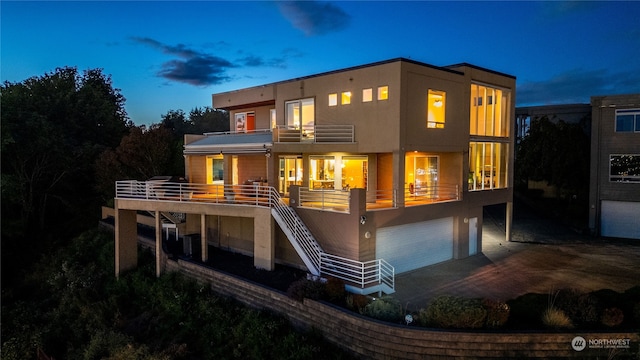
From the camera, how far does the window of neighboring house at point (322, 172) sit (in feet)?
65.2

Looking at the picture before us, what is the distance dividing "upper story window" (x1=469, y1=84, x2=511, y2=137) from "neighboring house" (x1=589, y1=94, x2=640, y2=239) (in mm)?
8396

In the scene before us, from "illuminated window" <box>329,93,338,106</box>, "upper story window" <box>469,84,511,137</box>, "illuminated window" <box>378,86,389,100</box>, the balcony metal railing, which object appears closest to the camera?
"illuminated window" <box>378,86,389,100</box>

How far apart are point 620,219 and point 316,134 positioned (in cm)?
2016

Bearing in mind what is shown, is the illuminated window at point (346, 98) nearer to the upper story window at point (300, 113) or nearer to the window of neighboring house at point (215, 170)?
the upper story window at point (300, 113)

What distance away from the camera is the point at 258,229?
17484 millimetres

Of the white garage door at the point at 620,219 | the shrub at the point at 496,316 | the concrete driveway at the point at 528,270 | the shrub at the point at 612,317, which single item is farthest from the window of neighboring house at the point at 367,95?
the white garage door at the point at 620,219

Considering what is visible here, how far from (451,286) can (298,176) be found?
9.20 m

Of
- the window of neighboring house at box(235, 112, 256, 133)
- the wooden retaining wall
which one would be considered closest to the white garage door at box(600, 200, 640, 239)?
the wooden retaining wall

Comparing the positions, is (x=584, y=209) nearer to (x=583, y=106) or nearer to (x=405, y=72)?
(x=583, y=106)

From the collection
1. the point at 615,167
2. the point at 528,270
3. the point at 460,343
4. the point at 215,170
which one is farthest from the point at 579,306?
the point at 215,170

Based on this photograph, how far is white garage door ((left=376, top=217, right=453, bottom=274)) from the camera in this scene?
54.7 feet

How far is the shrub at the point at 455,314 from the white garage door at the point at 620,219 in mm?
20020

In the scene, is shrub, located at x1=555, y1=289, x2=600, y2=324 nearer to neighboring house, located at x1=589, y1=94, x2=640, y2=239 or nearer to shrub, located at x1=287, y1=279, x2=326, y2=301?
shrub, located at x1=287, y1=279, x2=326, y2=301

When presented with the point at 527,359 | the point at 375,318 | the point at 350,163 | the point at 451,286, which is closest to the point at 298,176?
the point at 350,163
